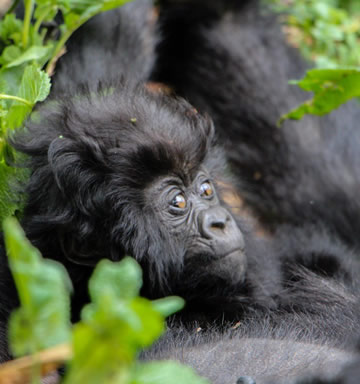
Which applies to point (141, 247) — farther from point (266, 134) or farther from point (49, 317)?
point (266, 134)

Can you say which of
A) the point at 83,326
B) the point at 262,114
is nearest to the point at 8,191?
the point at 83,326

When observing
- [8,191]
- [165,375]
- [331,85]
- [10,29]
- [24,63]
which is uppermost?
[331,85]

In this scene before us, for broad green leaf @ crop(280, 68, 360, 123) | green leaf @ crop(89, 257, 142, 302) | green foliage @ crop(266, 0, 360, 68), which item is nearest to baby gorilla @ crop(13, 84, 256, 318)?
broad green leaf @ crop(280, 68, 360, 123)

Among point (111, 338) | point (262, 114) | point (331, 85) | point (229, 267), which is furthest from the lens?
point (262, 114)

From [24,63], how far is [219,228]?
3.59 feet

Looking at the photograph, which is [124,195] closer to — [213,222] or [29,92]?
[213,222]

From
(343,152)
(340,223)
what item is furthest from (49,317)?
(343,152)

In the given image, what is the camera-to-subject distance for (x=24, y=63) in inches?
110

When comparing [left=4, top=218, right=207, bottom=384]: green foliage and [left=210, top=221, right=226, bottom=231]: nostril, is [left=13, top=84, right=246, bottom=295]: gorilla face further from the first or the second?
[left=4, top=218, right=207, bottom=384]: green foliage

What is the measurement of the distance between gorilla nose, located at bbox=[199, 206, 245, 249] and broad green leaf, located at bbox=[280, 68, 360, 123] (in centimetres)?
76

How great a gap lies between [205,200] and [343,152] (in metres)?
1.54

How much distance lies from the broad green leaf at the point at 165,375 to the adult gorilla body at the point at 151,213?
46.7 inches

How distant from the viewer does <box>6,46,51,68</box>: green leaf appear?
2.72 m

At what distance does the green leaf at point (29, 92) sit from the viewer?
229cm
